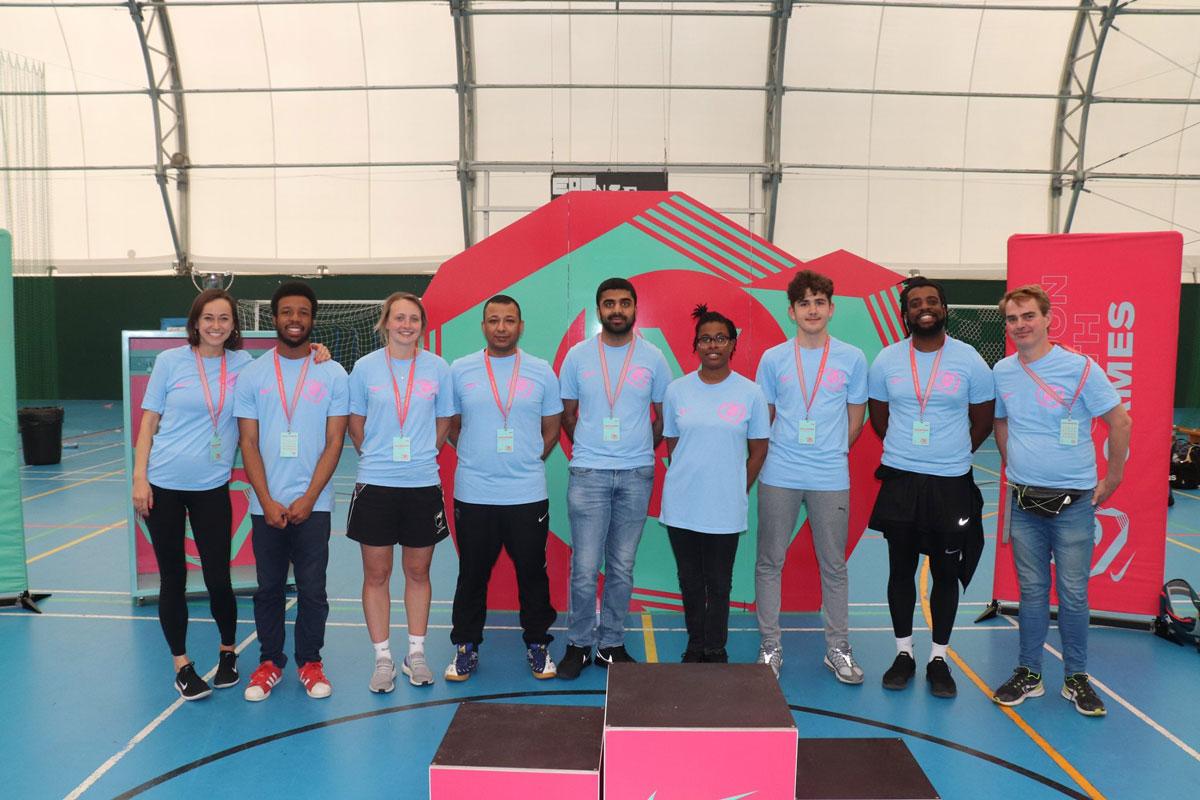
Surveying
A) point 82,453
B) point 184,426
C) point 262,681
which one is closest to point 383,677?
point 262,681

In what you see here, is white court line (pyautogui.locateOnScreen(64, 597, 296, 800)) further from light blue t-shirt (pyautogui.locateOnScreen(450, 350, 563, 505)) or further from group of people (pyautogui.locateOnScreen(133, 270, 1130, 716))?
light blue t-shirt (pyautogui.locateOnScreen(450, 350, 563, 505))

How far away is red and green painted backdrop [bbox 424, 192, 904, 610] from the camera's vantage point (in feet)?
14.9

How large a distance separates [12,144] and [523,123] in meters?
8.76

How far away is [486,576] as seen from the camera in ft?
12.1

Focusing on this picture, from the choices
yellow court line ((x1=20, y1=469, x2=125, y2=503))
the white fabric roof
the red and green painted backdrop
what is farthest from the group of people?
the white fabric roof

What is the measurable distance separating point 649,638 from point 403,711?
1452mm

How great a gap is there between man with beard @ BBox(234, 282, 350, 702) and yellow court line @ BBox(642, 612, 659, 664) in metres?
1.56

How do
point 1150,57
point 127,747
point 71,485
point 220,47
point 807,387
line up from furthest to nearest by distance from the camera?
1. point 220,47
2. point 1150,57
3. point 71,485
4. point 807,387
5. point 127,747

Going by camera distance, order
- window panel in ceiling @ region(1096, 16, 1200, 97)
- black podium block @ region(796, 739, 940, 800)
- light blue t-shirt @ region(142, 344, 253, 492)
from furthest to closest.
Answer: window panel in ceiling @ region(1096, 16, 1200, 97) < light blue t-shirt @ region(142, 344, 253, 492) < black podium block @ region(796, 739, 940, 800)

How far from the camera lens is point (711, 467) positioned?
345 centimetres

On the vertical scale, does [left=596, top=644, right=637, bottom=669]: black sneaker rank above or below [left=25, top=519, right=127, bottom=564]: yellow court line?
above

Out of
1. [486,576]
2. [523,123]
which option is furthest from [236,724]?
[523,123]

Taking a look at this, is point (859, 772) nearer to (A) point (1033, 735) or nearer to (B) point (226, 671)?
(A) point (1033, 735)

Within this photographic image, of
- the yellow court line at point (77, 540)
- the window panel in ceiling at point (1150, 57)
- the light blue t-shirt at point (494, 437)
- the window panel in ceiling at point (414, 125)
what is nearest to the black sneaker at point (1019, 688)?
the light blue t-shirt at point (494, 437)
